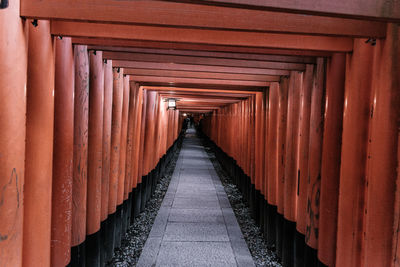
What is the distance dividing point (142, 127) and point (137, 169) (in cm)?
130

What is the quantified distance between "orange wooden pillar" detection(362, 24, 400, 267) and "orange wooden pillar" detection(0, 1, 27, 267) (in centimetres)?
285

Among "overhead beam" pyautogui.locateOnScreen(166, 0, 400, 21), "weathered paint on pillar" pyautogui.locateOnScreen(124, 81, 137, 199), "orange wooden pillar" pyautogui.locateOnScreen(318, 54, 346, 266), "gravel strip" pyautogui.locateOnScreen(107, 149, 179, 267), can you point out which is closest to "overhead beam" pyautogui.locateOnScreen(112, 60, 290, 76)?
"weathered paint on pillar" pyautogui.locateOnScreen(124, 81, 137, 199)

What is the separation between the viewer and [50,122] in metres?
3.11

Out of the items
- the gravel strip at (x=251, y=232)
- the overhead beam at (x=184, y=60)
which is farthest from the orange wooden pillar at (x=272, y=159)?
the overhead beam at (x=184, y=60)

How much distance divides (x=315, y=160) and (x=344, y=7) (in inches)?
94.8

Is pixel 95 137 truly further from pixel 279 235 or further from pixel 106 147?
pixel 279 235

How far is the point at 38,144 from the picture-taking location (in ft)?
9.78

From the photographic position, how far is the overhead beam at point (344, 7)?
89.4 inches

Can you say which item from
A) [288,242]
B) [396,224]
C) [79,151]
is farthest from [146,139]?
[396,224]

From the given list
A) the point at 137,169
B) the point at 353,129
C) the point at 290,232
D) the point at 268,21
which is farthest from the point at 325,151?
the point at 137,169

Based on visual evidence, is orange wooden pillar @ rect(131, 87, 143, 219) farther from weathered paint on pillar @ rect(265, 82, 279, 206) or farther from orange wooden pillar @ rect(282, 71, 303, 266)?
orange wooden pillar @ rect(282, 71, 303, 266)

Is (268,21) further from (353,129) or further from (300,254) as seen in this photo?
(300,254)

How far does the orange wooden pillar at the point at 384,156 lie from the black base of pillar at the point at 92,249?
3.66 m

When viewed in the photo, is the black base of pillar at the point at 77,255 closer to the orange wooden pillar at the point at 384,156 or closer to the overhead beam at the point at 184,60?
the overhead beam at the point at 184,60
